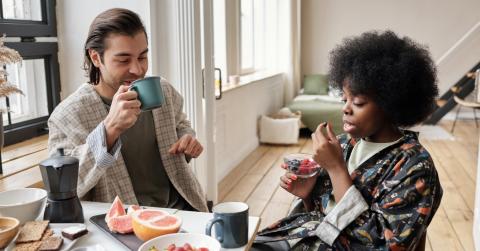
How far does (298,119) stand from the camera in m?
5.34

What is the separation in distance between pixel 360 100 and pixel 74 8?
148 cm

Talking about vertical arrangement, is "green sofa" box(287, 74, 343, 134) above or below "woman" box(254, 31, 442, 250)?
below

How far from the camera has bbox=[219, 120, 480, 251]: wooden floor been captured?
9.30 ft

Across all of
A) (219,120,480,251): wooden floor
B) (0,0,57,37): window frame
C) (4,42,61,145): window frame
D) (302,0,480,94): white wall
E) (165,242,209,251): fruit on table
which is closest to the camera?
(165,242,209,251): fruit on table

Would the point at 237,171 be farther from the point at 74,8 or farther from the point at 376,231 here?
the point at 376,231

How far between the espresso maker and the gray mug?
0.38 metres

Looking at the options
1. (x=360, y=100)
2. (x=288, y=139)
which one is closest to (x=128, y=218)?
(x=360, y=100)

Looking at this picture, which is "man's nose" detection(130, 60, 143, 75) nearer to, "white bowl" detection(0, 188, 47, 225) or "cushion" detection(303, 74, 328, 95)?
"white bowl" detection(0, 188, 47, 225)

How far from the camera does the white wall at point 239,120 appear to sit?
3.98 meters

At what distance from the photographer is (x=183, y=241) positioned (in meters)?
0.99

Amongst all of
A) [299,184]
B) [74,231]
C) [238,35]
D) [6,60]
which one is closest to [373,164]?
[299,184]

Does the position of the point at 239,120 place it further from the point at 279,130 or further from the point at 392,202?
the point at 392,202

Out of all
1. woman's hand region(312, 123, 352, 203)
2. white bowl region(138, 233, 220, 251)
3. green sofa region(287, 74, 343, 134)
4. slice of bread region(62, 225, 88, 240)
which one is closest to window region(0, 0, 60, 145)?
slice of bread region(62, 225, 88, 240)

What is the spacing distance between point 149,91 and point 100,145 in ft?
0.69
